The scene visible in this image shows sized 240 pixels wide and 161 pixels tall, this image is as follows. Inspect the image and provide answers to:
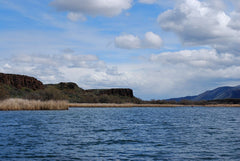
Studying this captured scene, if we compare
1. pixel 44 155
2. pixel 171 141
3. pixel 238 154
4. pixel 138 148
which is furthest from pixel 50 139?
pixel 238 154

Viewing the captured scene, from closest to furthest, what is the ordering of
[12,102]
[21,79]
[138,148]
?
[138,148]
[12,102]
[21,79]

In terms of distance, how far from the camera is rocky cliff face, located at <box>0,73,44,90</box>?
133 meters

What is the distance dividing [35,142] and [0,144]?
237 cm

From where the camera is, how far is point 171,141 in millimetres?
22078

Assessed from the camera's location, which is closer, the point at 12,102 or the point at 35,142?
the point at 35,142

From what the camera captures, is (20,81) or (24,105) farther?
(20,81)

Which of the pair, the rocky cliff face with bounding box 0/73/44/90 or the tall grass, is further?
the rocky cliff face with bounding box 0/73/44/90

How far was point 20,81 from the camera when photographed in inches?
5527

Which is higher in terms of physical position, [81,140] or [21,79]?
[21,79]

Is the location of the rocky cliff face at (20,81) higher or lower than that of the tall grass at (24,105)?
higher

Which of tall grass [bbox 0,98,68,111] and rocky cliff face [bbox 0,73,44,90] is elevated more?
rocky cliff face [bbox 0,73,44,90]

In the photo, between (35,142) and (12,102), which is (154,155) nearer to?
(35,142)

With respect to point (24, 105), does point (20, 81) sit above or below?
above

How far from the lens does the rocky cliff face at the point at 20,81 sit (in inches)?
5230
